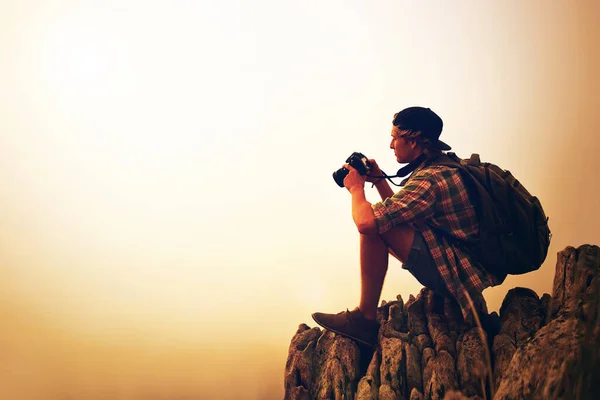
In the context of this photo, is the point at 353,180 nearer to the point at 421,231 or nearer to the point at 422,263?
the point at 421,231

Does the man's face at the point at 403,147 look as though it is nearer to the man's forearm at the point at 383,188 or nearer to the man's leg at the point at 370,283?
the man's forearm at the point at 383,188

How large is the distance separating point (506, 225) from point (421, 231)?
2.78ft

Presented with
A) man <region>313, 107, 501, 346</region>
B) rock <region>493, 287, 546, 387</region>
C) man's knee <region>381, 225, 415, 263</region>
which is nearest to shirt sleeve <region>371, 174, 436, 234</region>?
man <region>313, 107, 501, 346</region>

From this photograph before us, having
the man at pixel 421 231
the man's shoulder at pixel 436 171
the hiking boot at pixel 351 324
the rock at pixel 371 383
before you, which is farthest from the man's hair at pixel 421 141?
the rock at pixel 371 383

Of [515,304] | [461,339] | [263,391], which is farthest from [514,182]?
[263,391]

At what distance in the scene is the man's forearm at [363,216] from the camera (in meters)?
5.14

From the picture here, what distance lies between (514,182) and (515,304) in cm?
127

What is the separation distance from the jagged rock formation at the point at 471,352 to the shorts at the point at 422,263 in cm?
51

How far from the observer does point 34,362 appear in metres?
11.7

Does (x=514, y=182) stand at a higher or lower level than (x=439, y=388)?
higher

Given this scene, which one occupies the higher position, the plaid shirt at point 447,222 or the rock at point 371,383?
the plaid shirt at point 447,222

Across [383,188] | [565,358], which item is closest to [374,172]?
[383,188]

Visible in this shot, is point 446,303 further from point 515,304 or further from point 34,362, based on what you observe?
point 34,362

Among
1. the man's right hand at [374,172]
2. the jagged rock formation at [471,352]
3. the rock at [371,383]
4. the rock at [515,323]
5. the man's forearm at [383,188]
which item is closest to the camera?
the jagged rock formation at [471,352]
